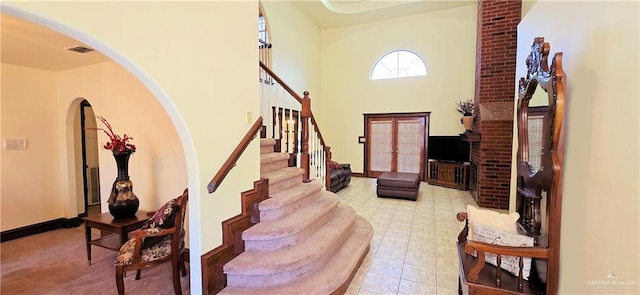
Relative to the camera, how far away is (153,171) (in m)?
3.49

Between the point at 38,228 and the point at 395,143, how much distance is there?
8.06 m

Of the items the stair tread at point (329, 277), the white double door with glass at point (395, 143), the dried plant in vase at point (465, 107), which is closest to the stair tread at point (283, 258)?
the stair tread at point (329, 277)

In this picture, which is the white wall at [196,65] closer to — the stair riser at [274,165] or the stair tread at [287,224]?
the stair tread at [287,224]

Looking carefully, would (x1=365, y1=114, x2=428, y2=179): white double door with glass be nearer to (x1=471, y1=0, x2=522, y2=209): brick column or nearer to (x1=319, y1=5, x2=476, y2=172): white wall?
(x1=319, y1=5, x2=476, y2=172): white wall

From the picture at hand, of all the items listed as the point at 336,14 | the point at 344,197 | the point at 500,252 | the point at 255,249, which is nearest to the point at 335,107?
the point at 336,14

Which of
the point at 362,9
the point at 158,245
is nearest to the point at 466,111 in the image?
the point at 362,9

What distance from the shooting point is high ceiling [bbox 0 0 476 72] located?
2.52 m

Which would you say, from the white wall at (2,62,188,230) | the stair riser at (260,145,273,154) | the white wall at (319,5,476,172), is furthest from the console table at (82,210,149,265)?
the white wall at (319,5,476,172)

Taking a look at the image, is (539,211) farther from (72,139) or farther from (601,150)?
(72,139)

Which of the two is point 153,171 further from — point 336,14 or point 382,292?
point 336,14

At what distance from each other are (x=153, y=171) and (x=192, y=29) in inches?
87.6

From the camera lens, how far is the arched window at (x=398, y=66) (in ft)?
26.1

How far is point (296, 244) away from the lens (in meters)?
2.57

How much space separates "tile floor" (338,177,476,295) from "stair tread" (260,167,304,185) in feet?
4.41
